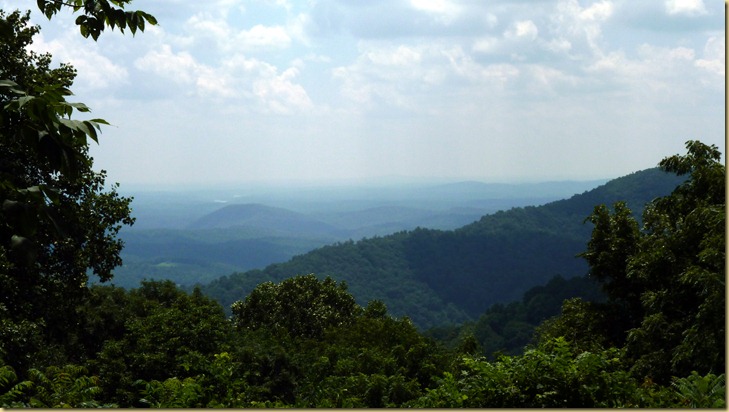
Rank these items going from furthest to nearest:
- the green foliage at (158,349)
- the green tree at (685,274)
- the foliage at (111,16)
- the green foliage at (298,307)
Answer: the green foliage at (298,307) → the green foliage at (158,349) → the green tree at (685,274) → the foliage at (111,16)

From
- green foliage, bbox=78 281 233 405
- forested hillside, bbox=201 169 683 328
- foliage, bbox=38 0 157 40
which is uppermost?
foliage, bbox=38 0 157 40

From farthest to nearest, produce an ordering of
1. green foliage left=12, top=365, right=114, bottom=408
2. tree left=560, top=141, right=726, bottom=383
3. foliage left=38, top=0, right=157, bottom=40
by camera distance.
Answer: tree left=560, top=141, right=726, bottom=383
green foliage left=12, top=365, right=114, bottom=408
foliage left=38, top=0, right=157, bottom=40

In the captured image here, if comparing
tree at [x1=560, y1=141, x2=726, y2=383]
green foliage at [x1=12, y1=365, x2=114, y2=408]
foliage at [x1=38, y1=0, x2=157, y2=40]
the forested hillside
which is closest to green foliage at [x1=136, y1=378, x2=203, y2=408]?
green foliage at [x1=12, y1=365, x2=114, y2=408]

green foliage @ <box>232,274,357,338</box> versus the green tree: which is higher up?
the green tree

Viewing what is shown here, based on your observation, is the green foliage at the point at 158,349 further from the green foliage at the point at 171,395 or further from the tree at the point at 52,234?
the green foliage at the point at 171,395

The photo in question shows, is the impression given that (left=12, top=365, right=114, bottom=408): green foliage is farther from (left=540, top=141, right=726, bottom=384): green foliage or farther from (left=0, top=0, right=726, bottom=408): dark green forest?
(left=540, top=141, right=726, bottom=384): green foliage

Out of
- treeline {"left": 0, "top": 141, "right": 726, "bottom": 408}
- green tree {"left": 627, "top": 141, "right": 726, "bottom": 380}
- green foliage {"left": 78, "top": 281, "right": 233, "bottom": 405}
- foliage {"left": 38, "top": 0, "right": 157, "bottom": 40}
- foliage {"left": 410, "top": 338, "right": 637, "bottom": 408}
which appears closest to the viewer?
foliage {"left": 38, "top": 0, "right": 157, "bottom": 40}

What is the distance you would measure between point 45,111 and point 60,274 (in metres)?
13.7

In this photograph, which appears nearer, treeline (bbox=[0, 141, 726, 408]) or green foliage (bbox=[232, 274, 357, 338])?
treeline (bbox=[0, 141, 726, 408])

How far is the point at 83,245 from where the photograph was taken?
54.0 ft

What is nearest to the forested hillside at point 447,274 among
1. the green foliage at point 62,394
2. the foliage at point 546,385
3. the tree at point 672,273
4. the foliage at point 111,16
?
the tree at point 672,273

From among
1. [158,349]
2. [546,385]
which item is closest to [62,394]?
[546,385]

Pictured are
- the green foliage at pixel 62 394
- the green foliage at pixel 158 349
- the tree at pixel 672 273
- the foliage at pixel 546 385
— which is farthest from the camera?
the green foliage at pixel 158 349

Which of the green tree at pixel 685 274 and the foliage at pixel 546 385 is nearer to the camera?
the foliage at pixel 546 385
